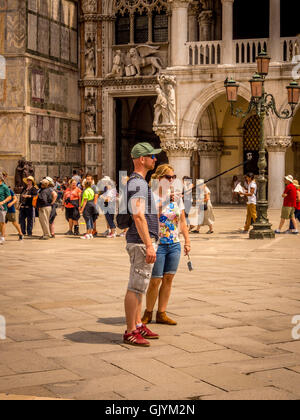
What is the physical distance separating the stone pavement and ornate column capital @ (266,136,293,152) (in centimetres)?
1435

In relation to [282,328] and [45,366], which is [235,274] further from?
[45,366]

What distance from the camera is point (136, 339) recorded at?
21.5 feet

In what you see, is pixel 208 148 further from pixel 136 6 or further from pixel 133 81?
pixel 136 6

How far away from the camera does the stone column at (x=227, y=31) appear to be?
26.9 m

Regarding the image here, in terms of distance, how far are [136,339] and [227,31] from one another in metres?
21.8

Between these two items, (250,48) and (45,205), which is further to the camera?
(250,48)

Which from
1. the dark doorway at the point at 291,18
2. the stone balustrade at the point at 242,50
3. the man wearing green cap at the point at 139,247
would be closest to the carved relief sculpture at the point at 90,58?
the stone balustrade at the point at 242,50

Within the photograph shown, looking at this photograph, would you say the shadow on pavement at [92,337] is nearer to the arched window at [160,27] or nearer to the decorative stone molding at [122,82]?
the decorative stone molding at [122,82]

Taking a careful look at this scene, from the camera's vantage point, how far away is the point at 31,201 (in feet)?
60.5

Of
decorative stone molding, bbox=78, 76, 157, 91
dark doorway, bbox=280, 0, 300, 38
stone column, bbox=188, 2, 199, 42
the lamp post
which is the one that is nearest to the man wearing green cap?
the lamp post

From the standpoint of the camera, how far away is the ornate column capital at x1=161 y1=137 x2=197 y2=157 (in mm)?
27672

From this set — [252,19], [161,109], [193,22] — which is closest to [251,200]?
[161,109]

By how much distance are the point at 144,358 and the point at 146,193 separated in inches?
56.4
